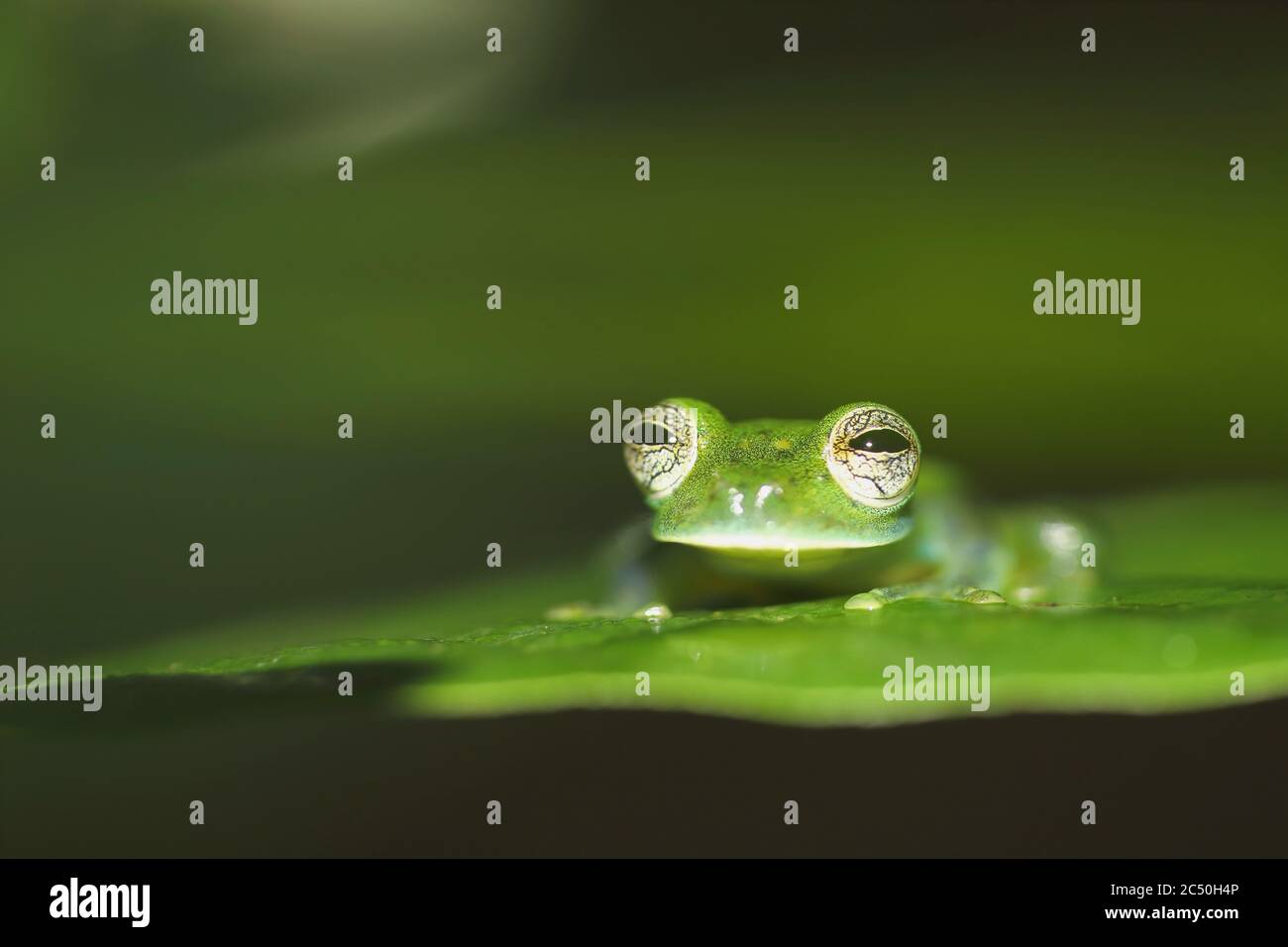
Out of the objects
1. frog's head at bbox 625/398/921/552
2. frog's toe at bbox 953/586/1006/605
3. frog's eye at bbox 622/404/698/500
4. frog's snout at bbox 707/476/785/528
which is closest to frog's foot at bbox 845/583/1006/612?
frog's toe at bbox 953/586/1006/605

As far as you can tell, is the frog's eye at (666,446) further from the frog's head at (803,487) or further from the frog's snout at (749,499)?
the frog's snout at (749,499)

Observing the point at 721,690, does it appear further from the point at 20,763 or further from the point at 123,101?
the point at 123,101

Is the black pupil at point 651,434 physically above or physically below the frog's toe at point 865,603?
above

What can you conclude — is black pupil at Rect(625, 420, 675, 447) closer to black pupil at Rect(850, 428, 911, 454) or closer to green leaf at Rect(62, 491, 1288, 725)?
black pupil at Rect(850, 428, 911, 454)

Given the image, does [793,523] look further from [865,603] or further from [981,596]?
[865,603]

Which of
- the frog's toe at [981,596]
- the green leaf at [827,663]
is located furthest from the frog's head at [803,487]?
the green leaf at [827,663]

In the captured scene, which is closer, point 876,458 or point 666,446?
point 876,458

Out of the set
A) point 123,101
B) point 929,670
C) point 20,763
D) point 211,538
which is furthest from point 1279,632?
point 123,101

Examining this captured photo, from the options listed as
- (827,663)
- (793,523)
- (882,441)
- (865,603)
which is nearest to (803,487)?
(793,523)
